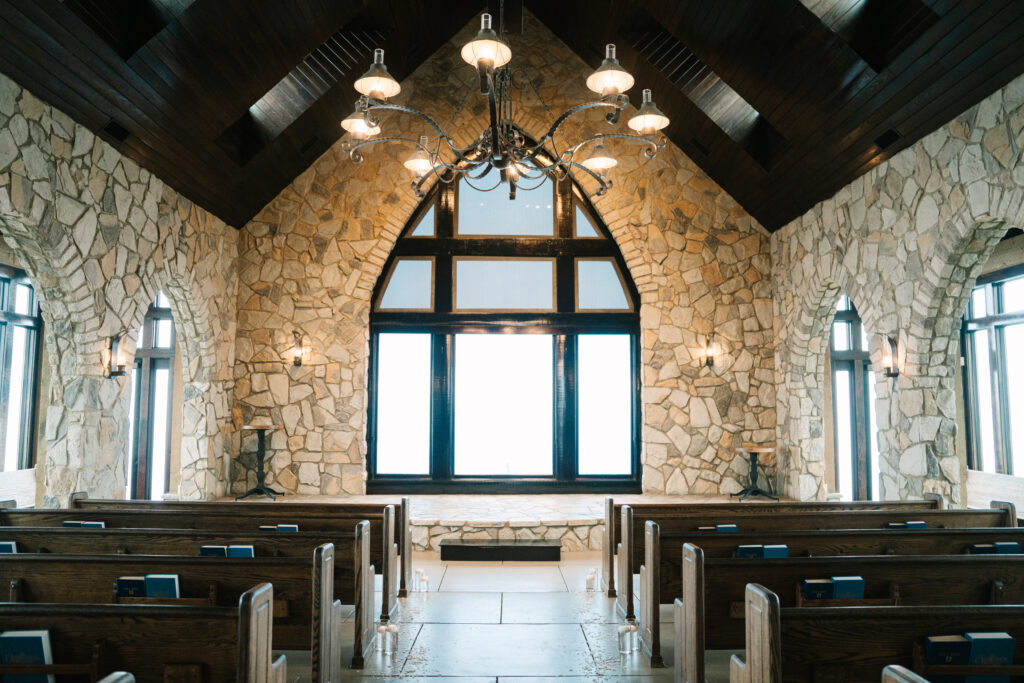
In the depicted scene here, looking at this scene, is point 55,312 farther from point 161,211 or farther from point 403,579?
point 403,579

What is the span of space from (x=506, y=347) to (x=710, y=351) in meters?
2.39

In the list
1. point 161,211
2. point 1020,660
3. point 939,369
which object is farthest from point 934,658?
point 161,211

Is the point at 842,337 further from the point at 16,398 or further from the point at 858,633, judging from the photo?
the point at 16,398

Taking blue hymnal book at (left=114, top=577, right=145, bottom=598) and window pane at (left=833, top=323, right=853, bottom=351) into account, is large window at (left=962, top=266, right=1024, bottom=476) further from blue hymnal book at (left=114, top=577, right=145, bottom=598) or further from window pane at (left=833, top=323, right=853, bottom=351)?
blue hymnal book at (left=114, top=577, right=145, bottom=598)

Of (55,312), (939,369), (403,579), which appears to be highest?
(55,312)

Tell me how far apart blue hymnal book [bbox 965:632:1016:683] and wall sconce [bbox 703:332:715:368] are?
235 inches

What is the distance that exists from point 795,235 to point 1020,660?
19.7 ft

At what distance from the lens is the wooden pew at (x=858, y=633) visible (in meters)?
2.14

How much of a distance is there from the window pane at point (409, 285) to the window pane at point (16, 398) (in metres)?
4.07

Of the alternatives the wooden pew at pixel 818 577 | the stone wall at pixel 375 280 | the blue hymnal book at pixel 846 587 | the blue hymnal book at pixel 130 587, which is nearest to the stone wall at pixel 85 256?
the stone wall at pixel 375 280

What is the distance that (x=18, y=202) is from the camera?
454cm

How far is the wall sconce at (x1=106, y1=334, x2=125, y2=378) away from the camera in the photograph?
18.6ft

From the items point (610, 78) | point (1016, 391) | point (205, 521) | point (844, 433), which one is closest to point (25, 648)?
point (205, 521)

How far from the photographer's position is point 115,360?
5684mm
